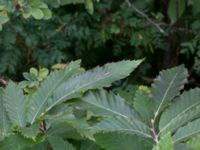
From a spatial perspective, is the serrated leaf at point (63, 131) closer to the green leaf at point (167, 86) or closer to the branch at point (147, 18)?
the green leaf at point (167, 86)

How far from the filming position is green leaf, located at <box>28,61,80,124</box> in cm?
86

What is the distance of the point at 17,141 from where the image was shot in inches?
32.1

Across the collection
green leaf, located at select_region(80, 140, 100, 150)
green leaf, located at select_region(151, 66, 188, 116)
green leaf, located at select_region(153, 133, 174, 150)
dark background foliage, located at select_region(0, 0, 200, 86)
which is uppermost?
green leaf, located at select_region(153, 133, 174, 150)

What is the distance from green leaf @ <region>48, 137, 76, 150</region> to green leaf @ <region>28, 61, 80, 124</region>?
0.20 ft

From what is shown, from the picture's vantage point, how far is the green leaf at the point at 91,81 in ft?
2.87

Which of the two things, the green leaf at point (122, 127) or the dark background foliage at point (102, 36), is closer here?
the green leaf at point (122, 127)

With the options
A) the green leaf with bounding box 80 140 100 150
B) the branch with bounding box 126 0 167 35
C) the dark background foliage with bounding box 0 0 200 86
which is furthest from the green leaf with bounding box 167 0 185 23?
the green leaf with bounding box 80 140 100 150

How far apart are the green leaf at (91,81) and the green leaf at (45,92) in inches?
0.5

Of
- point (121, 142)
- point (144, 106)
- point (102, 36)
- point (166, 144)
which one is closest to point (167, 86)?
point (144, 106)

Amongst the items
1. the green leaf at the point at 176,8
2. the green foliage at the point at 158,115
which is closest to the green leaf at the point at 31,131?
the green foliage at the point at 158,115

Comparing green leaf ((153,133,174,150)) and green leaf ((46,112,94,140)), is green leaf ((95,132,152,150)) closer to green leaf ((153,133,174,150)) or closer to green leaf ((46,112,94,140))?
green leaf ((46,112,94,140))

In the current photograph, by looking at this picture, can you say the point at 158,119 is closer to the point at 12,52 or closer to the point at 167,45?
the point at 12,52

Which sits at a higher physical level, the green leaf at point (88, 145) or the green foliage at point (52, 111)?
the green foliage at point (52, 111)

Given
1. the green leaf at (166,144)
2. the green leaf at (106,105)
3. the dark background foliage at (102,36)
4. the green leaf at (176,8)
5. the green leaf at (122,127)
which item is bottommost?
the dark background foliage at (102,36)
